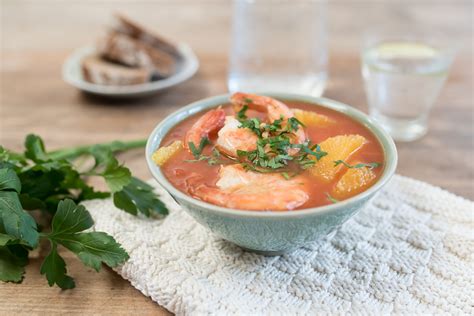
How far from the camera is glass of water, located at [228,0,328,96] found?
309 cm

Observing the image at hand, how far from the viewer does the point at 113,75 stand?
3.03 meters

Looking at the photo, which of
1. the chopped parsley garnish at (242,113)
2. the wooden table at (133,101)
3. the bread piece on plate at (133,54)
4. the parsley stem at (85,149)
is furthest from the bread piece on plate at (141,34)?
the chopped parsley garnish at (242,113)

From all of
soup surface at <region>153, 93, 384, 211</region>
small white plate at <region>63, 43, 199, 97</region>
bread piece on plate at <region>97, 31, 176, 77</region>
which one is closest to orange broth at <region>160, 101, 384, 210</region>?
soup surface at <region>153, 93, 384, 211</region>

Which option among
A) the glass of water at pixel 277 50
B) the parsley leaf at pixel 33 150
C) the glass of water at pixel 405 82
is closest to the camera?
the parsley leaf at pixel 33 150

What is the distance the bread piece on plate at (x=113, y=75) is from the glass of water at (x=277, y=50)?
48cm

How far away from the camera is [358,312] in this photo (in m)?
1.65

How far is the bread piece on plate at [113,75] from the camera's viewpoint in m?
3.03

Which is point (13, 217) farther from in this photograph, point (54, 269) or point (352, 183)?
point (352, 183)

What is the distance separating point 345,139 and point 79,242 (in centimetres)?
89

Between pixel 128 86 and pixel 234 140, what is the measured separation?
134cm

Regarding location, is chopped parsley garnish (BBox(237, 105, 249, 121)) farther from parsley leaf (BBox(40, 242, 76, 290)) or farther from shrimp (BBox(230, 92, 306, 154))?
parsley leaf (BBox(40, 242, 76, 290))

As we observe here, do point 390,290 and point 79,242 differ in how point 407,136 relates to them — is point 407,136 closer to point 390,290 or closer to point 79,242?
point 390,290

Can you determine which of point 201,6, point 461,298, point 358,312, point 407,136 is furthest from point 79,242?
point 201,6

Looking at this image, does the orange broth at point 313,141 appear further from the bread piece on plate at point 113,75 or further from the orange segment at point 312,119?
the bread piece on plate at point 113,75
